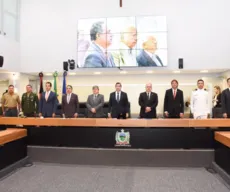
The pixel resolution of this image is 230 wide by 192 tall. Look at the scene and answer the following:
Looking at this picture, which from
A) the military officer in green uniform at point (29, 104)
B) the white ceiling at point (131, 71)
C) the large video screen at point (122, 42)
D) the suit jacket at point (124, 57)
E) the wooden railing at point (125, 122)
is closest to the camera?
the wooden railing at point (125, 122)

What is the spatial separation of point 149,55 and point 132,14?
5.32 feet

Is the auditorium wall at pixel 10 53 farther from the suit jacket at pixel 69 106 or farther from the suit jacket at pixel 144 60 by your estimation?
the suit jacket at pixel 144 60

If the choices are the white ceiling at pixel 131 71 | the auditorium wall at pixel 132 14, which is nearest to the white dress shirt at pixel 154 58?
the white ceiling at pixel 131 71

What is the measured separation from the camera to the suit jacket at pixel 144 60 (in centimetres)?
780

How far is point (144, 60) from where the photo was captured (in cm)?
787

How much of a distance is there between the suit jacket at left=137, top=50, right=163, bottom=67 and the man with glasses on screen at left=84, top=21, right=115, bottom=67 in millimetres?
935

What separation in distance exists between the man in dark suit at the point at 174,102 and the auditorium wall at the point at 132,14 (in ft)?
10.3

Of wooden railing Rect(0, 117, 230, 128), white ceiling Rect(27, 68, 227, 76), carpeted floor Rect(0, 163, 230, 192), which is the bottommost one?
carpeted floor Rect(0, 163, 230, 192)

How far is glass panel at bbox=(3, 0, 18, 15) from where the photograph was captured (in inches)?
309

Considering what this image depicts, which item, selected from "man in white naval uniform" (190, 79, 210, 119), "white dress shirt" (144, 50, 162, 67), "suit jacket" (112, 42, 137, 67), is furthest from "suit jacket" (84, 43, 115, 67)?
"man in white naval uniform" (190, 79, 210, 119)

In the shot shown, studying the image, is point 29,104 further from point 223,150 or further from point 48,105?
point 223,150

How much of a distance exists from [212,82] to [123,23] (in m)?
3.93

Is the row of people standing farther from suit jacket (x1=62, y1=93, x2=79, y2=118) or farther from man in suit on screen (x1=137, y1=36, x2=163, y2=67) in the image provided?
man in suit on screen (x1=137, y1=36, x2=163, y2=67)

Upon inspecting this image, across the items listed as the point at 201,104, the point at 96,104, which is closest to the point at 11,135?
the point at 96,104
